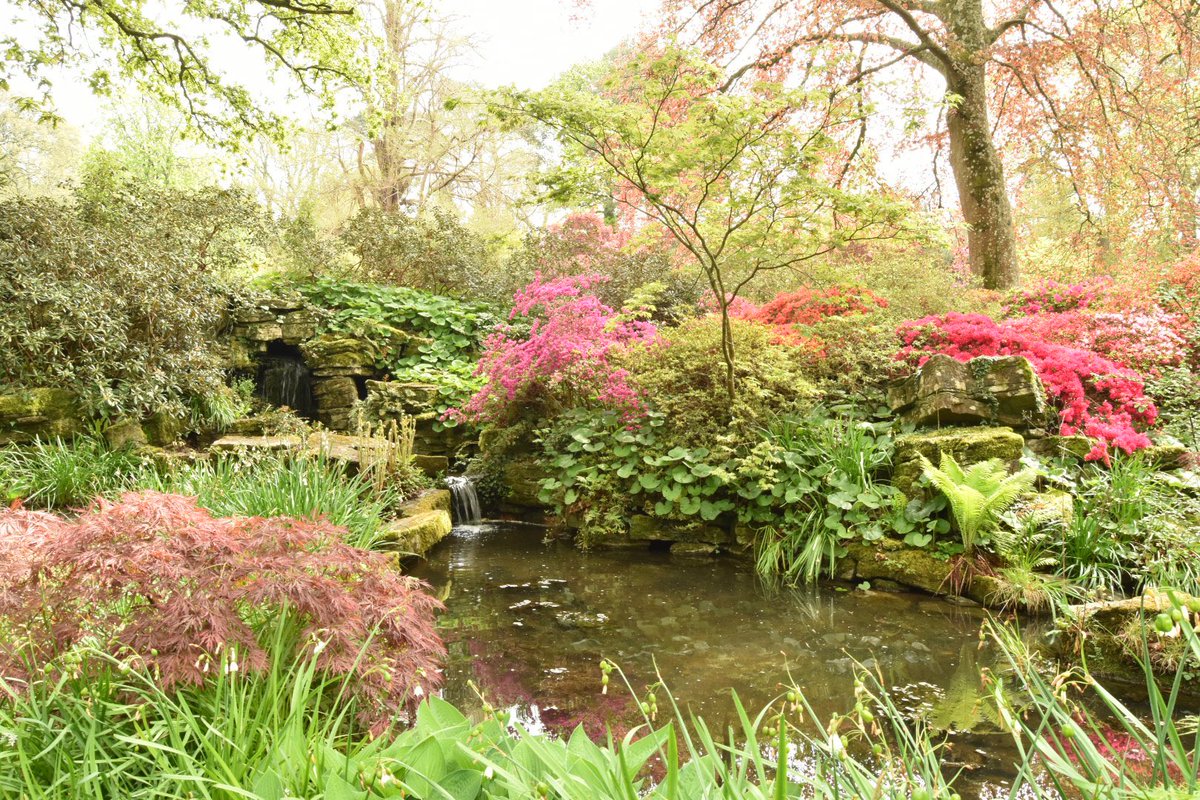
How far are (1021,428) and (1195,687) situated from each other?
265 cm

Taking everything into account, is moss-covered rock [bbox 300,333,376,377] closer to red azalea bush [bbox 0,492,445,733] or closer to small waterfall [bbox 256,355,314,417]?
small waterfall [bbox 256,355,314,417]

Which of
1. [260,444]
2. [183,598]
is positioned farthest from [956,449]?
[260,444]

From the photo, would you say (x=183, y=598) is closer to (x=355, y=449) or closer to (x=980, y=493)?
(x=980, y=493)

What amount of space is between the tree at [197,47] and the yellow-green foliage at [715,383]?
5.36m

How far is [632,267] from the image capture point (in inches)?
437

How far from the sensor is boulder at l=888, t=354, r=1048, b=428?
5.27 meters

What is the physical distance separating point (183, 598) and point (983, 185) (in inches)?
395

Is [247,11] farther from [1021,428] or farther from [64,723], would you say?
[1021,428]

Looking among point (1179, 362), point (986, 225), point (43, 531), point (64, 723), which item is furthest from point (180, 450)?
point (986, 225)

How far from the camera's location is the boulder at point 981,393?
527 centimetres

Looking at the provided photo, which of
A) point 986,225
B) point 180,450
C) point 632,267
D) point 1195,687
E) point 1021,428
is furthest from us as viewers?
point 632,267

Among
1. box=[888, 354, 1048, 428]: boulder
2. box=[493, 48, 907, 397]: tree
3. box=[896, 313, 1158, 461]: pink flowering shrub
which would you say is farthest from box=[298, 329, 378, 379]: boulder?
box=[888, 354, 1048, 428]: boulder

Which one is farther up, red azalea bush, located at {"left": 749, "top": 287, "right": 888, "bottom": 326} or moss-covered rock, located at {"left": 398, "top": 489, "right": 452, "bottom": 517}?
red azalea bush, located at {"left": 749, "top": 287, "right": 888, "bottom": 326}

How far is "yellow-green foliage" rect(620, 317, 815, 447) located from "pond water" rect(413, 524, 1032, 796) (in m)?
1.18
